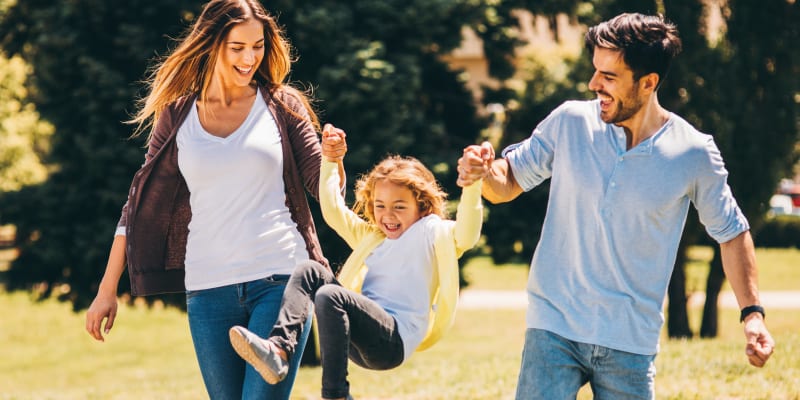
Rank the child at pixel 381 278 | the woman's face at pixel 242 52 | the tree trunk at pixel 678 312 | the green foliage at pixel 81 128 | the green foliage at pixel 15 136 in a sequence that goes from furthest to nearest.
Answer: the green foliage at pixel 15 136 → the tree trunk at pixel 678 312 → the green foliage at pixel 81 128 → the woman's face at pixel 242 52 → the child at pixel 381 278

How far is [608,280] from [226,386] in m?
1.49

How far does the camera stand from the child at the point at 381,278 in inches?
142

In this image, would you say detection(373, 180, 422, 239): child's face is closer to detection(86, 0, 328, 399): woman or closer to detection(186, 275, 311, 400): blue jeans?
detection(86, 0, 328, 399): woman

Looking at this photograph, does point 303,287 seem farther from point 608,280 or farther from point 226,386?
point 608,280

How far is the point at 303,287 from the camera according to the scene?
11.9ft

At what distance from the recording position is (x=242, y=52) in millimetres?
3830

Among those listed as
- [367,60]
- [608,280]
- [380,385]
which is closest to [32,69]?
[367,60]

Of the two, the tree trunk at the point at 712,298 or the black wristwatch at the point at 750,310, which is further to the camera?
the tree trunk at the point at 712,298

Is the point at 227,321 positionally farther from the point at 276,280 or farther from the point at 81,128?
the point at 81,128

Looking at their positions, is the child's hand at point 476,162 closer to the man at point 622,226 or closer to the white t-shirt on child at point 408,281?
the man at point 622,226

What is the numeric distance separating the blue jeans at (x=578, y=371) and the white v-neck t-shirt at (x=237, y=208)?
1.02m

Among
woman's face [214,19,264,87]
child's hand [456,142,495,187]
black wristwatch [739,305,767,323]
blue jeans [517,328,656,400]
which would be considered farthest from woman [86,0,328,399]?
black wristwatch [739,305,767,323]

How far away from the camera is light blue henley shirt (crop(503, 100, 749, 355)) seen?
3.31m

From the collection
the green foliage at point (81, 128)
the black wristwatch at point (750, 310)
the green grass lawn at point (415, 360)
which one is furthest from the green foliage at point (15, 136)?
the black wristwatch at point (750, 310)
